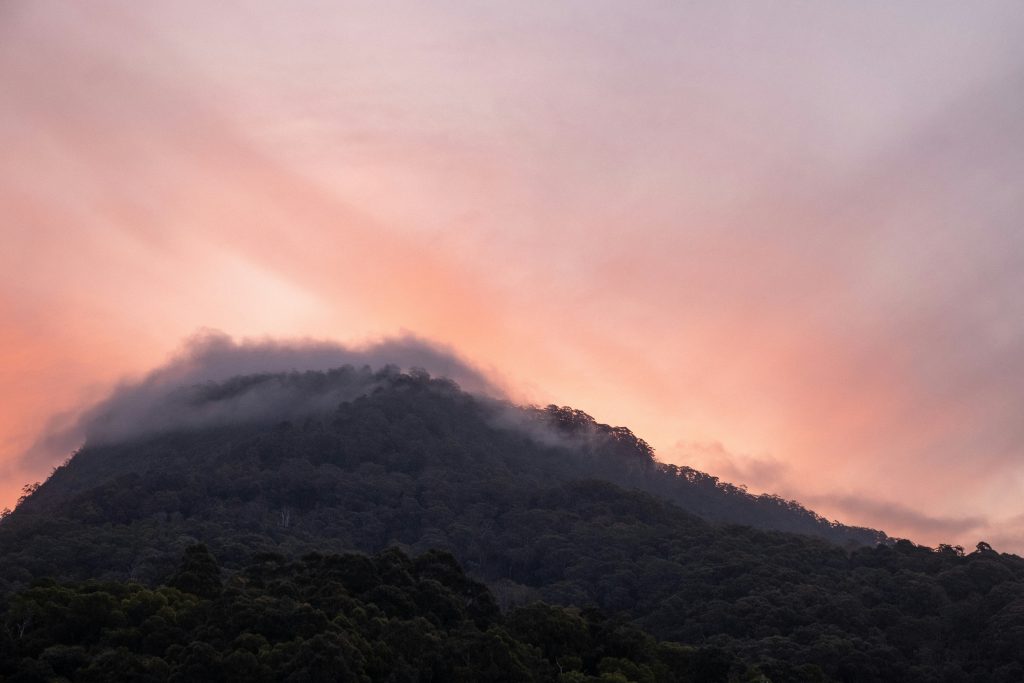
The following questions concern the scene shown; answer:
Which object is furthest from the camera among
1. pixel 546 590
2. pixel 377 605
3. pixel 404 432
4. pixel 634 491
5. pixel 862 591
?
pixel 404 432

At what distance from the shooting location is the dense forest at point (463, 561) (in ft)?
175

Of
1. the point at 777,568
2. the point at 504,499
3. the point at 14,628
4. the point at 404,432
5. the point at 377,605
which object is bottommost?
the point at 14,628

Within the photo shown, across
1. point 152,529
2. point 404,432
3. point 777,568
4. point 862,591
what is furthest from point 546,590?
point 404,432

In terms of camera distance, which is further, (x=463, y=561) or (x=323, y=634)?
(x=463, y=561)

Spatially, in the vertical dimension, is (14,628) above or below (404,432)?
below

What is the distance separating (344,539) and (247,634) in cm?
5716

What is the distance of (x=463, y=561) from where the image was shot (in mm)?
106062

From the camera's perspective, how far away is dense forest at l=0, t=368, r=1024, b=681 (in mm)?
53344

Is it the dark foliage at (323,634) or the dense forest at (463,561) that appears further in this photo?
the dense forest at (463,561)

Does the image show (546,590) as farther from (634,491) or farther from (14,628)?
(14,628)

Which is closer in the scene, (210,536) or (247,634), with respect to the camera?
(247,634)

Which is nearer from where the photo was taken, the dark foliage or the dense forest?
the dark foliage

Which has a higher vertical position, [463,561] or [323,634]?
[463,561]

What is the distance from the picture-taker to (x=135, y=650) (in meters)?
50.9
